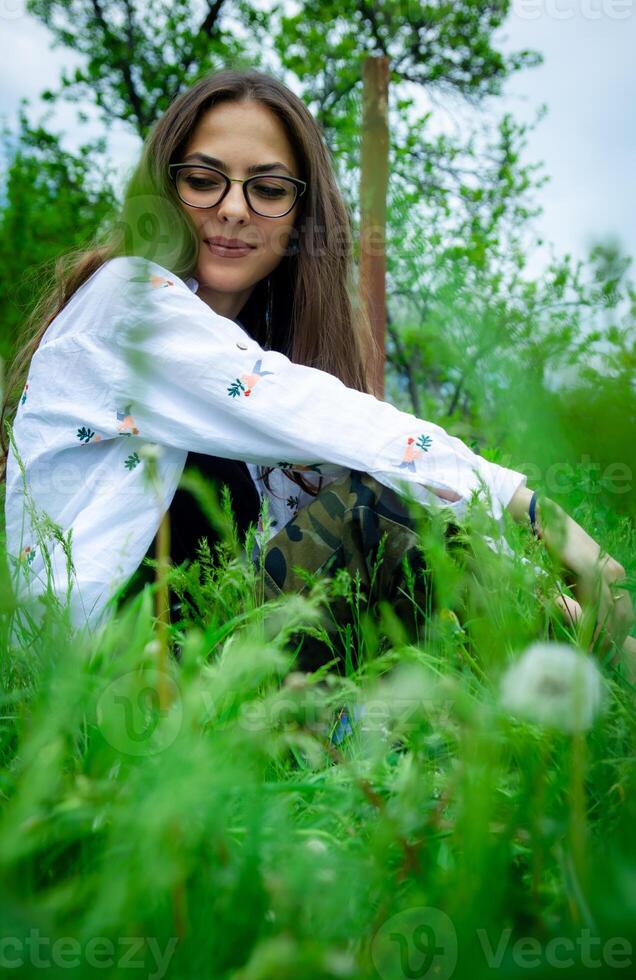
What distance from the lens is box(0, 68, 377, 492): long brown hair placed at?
1920 millimetres

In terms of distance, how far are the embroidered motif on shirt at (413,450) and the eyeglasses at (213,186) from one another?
822mm

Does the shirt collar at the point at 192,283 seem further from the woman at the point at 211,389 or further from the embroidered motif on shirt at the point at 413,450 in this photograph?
the embroidered motif on shirt at the point at 413,450

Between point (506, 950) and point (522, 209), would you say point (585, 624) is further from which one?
point (522, 209)

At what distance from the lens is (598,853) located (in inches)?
24.0

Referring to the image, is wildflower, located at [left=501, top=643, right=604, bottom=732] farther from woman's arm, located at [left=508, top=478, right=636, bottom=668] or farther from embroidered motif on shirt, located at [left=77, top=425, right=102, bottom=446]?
embroidered motif on shirt, located at [left=77, top=425, right=102, bottom=446]

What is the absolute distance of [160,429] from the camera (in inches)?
60.8

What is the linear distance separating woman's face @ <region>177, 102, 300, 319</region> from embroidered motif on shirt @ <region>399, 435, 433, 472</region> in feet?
2.59

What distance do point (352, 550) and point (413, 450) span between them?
0.67 ft

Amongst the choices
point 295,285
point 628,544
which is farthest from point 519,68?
point 628,544

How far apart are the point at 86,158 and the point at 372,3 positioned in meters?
2.51

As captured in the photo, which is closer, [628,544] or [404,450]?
[404,450]

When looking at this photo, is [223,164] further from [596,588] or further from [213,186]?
[596,588]

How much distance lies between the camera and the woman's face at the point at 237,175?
1.91 metres

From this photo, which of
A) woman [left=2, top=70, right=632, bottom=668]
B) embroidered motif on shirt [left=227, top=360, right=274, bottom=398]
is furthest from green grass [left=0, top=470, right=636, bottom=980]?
embroidered motif on shirt [left=227, top=360, right=274, bottom=398]
